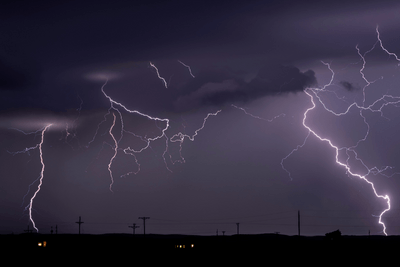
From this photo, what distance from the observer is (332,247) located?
158 ft

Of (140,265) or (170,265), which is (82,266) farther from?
(170,265)

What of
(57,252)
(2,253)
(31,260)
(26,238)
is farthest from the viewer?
(26,238)

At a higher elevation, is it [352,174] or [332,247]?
[352,174]

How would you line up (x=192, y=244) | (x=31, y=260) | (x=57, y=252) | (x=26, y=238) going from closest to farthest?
(x=31, y=260) < (x=57, y=252) < (x=26, y=238) < (x=192, y=244)

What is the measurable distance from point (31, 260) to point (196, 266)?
14.5 meters

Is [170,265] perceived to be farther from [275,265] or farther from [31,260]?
[31,260]

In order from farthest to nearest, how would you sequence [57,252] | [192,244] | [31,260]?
[192,244], [57,252], [31,260]

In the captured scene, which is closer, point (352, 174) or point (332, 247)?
point (352, 174)

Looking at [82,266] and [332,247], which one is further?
[332,247]

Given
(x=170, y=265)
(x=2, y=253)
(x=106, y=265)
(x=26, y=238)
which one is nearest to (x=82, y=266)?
→ (x=106, y=265)

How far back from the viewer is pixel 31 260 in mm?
39812

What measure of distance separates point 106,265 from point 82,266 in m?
1.85

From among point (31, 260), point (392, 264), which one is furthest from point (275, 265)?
point (31, 260)

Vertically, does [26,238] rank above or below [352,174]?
below
